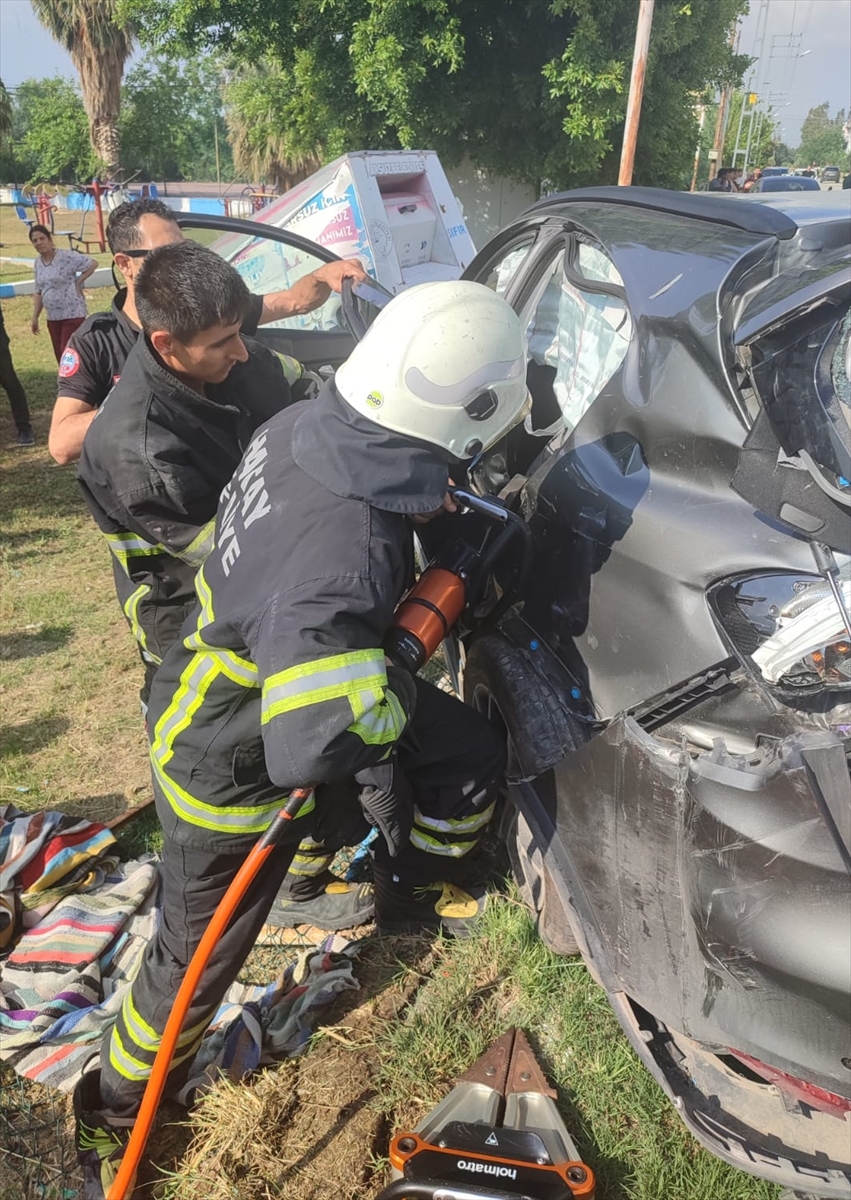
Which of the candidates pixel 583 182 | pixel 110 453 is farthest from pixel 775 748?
pixel 583 182

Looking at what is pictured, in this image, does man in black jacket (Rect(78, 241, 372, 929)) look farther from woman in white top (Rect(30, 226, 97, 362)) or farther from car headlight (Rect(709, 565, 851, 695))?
woman in white top (Rect(30, 226, 97, 362))

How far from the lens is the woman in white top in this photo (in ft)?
25.7

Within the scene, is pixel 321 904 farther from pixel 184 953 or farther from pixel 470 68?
pixel 470 68

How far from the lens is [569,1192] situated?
67.3 inches

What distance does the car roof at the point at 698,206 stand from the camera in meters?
2.01

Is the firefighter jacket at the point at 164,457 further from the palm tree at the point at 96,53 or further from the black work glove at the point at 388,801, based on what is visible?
the palm tree at the point at 96,53

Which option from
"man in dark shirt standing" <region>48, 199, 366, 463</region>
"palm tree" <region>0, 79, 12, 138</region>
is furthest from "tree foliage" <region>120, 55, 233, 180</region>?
"man in dark shirt standing" <region>48, 199, 366, 463</region>

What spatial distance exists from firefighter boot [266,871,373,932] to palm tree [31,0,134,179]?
28103 millimetres

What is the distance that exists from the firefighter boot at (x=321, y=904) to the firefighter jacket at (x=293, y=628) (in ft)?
2.63

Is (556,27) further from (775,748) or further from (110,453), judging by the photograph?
(775,748)

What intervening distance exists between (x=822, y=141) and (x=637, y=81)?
4031 inches

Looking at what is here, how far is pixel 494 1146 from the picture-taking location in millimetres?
1816

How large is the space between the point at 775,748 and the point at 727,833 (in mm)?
154

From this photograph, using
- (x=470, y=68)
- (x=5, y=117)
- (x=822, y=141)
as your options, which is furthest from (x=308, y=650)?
(x=822, y=141)
